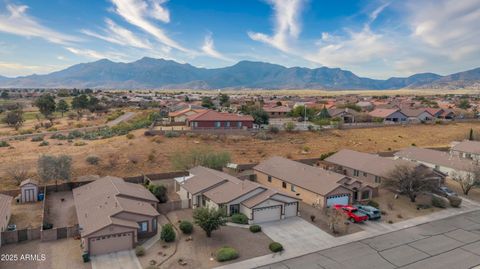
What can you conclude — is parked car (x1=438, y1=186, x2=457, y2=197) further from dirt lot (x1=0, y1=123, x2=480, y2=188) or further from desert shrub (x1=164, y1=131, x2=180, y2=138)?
desert shrub (x1=164, y1=131, x2=180, y2=138)

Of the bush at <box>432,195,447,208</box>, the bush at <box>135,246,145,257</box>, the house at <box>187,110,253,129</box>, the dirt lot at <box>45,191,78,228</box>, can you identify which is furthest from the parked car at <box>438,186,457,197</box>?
the house at <box>187,110,253,129</box>

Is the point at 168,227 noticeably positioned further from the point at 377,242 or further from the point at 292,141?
the point at 292,141

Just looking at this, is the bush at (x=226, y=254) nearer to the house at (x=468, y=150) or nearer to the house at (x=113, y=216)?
the house at (x=113, y=216)

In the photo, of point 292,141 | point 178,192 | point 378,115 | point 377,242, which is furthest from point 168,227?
point 378,115

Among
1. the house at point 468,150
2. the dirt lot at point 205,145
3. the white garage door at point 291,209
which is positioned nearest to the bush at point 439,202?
the white garage door at point 291,209

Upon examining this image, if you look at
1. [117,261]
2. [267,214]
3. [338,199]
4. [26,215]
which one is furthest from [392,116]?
[26,215]

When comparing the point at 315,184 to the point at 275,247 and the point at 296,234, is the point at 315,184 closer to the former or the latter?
the point at 296,234
